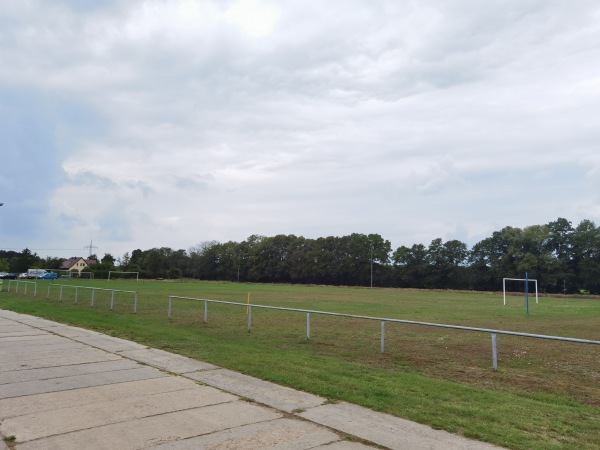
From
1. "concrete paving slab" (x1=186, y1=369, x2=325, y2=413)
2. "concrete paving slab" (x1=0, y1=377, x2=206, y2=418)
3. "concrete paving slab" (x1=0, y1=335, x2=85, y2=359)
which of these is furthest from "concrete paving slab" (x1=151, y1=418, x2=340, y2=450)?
"concrete paving slab" (x1=0, y1=335, x2=85, y2=359)

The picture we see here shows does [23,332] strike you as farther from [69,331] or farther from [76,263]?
[76,263]

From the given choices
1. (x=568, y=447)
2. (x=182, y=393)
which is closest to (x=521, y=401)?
(x=568, y=447)

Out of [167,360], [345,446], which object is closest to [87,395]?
[167,360]

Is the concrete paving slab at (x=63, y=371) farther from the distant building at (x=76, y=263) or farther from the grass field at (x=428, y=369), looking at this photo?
the distant building at (x=76, y=263)

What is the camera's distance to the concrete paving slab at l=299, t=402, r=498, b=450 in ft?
15.4

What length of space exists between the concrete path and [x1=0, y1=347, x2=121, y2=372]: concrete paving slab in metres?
0.04

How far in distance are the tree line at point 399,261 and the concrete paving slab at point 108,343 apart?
7888 centimetres

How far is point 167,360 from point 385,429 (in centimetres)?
533

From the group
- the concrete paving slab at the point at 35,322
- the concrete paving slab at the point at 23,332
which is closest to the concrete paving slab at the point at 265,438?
the concrete paving slab at the point at 23,332

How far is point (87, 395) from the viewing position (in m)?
6.57

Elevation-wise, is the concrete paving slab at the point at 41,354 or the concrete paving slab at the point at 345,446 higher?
the concrete paving slab at the point at 345,446

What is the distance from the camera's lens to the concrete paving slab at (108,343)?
10586 mm

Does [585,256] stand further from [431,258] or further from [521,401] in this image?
[521,401]

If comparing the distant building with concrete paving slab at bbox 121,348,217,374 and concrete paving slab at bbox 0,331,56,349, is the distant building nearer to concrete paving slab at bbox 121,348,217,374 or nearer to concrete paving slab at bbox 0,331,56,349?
concrete paving slab at bbox 0,331,56,349
